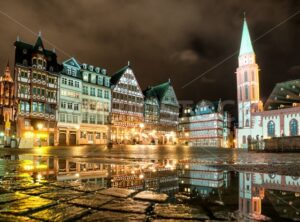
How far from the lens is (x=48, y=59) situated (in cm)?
5019

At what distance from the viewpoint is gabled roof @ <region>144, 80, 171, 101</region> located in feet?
238

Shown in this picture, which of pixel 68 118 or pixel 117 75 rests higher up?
pixel 117 75

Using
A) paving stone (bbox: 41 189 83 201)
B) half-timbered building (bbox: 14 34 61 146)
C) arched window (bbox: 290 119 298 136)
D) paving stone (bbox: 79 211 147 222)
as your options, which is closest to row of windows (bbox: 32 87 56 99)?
half-timbered building (bbox: 14 34 61 146)

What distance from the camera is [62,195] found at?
345 centimetres

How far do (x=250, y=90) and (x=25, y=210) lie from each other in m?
82.4

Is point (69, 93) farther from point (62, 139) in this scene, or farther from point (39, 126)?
point (39, 126)

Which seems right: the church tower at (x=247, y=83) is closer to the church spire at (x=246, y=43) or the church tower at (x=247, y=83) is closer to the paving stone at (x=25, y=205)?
the church spire at (x=246, y=43)

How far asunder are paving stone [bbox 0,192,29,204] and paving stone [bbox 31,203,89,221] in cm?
73

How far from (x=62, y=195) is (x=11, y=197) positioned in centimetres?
59

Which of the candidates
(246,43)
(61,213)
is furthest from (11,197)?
(246,43)

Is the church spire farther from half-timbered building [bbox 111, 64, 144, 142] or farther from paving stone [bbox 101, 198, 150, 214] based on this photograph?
paving stone [bbox 101, 198, 150, 214]

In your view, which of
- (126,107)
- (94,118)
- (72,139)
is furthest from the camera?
(126,107)

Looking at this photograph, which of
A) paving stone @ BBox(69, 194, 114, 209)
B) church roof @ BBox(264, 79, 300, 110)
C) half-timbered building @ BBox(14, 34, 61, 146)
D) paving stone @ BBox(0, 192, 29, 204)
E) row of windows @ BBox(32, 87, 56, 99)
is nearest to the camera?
paving stone @ BBox(69, 194, 114, 209)

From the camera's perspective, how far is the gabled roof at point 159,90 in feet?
238
